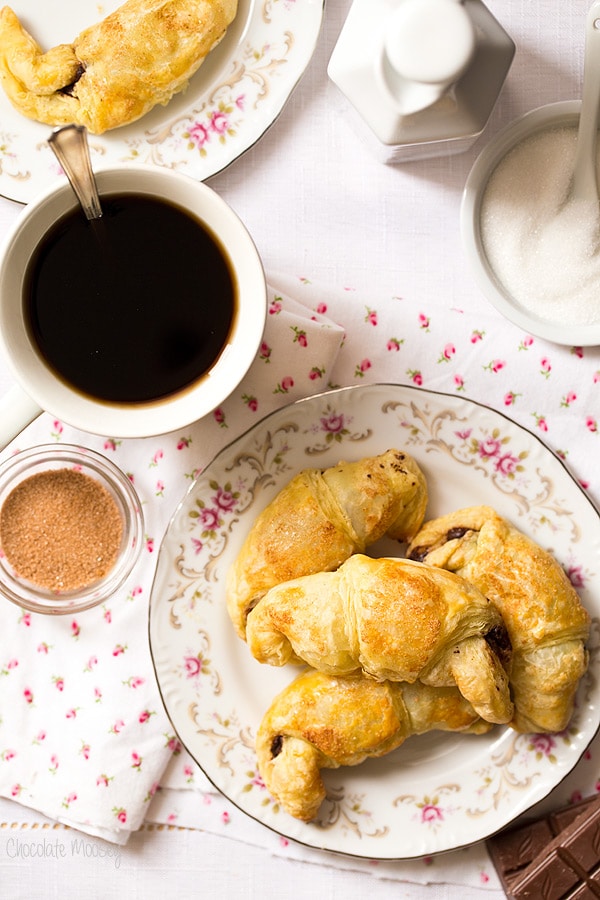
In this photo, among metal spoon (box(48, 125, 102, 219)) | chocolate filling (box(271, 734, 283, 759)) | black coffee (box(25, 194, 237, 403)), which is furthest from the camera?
chocolate filling (box(271, 734, 283, 759))

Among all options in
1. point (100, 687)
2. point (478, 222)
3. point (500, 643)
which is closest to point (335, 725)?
point (500, 643)

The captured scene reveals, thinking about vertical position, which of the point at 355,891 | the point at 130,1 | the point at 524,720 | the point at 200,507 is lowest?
the point at 355,891

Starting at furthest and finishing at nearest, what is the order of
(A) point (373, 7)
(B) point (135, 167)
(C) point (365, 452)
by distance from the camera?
(C) point (365, 452) < (A) point (373, 7) < (B) point (135, 167)

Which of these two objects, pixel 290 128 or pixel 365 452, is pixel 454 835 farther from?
pixel 290 128

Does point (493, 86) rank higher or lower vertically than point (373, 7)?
lower

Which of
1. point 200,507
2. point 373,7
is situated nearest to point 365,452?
point 200,507

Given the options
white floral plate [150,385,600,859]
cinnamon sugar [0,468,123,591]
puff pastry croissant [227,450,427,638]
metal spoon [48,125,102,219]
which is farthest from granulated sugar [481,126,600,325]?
cinnamon sugar [0,468,123,591]

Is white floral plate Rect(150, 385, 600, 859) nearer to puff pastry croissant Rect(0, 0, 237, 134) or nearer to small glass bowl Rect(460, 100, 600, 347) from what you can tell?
small glass bowl Rect(460, 100, 600, 347)
